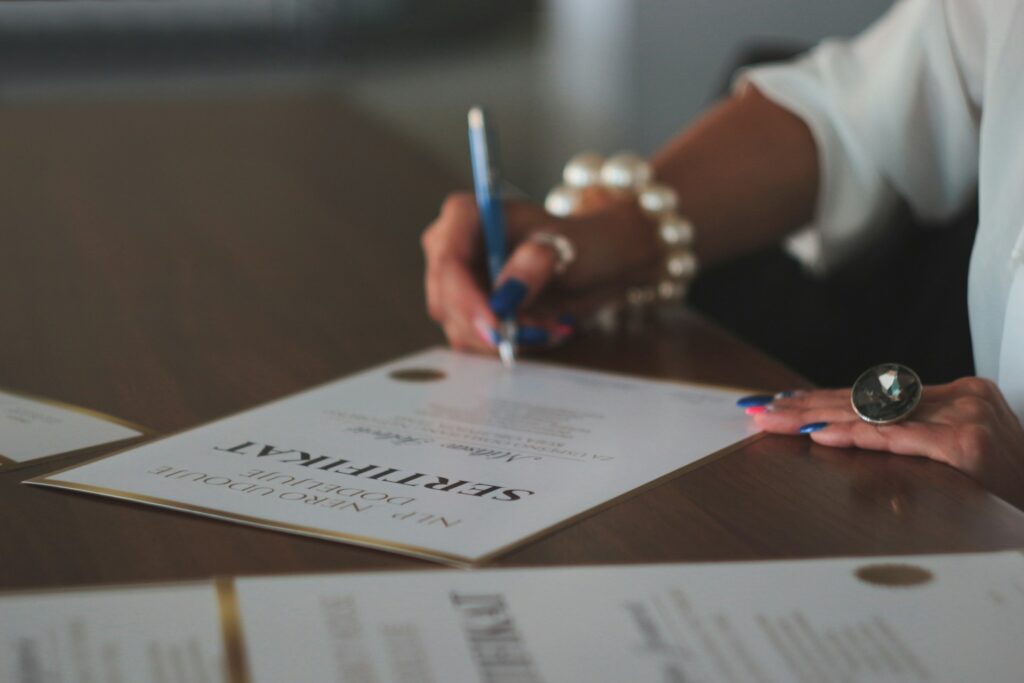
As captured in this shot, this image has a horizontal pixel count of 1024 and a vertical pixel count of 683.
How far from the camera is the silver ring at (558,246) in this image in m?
0.87

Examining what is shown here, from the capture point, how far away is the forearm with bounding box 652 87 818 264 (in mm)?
1023

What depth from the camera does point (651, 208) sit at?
3.15ft

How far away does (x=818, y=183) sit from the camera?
1.07 meters

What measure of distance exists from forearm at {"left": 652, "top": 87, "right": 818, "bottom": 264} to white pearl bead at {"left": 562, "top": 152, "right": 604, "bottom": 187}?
0.20 feet

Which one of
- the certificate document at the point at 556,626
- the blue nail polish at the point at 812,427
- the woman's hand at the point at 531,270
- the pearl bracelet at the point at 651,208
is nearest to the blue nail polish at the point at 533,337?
the woman's hand at the point at 531,270

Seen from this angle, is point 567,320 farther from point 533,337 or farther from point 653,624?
point 653,624

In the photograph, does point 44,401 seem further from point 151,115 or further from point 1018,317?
point 151,115

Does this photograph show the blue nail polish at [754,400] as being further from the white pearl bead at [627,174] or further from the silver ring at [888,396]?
the white pearl bead at [627,174]

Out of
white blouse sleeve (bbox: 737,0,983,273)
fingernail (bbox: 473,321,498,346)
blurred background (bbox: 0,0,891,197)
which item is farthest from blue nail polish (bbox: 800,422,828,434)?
blurred background (bbox: 0,0,891,197)

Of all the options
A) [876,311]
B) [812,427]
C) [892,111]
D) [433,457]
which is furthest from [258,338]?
[876,311]

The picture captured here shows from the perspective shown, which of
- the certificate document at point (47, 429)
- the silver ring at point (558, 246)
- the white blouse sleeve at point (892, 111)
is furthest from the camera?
the white blouse sleeve at point (892, 111)

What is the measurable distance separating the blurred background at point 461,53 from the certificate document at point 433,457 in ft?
9.31

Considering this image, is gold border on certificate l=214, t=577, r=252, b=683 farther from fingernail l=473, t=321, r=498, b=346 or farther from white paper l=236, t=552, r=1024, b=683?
fingernail l=473, t=321, r=498, b=346

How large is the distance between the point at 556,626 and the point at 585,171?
0.61 metres
